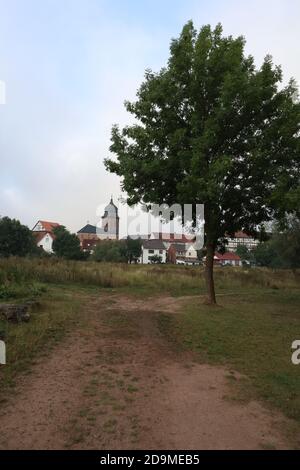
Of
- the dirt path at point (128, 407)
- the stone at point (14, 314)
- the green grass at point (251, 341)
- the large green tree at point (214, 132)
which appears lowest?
the green grass at point (251, 341)

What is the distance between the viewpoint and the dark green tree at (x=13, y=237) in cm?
6506

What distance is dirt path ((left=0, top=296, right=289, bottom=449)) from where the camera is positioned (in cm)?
444

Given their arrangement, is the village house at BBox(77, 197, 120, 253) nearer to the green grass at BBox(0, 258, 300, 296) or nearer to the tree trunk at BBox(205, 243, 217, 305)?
the green grass at BBox(0, 258, 300, 296)

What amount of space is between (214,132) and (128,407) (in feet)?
33.2

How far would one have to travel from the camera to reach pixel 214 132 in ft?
44.3

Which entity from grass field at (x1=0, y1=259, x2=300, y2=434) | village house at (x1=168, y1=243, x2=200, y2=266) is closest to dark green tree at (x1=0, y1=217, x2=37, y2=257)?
grass field at (x1=0, y1=259, x2=300, y2=434)

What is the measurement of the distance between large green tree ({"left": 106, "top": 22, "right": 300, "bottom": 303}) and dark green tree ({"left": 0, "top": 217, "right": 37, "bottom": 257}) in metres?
53.9

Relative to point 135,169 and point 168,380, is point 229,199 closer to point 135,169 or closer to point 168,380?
point 135,169

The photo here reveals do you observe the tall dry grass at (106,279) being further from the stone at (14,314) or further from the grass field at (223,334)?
the stone at (14,314)

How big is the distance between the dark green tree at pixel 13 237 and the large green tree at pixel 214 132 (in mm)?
53939

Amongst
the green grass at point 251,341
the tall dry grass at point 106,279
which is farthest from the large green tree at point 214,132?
the tall dry grass at point 106,279

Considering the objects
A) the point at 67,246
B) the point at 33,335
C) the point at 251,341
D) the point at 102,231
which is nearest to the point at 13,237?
the point at 67,246

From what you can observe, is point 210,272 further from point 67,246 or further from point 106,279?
point 67,246
